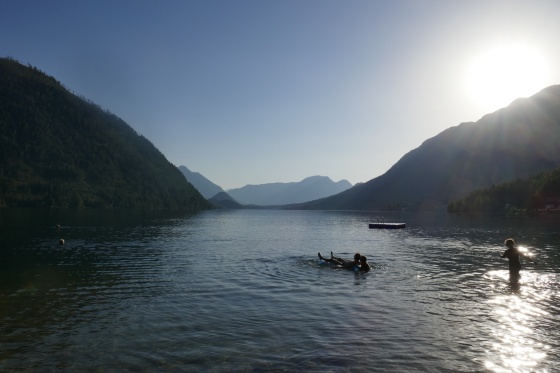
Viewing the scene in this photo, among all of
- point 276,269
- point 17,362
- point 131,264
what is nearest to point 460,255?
point 276,269

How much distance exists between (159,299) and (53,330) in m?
8.39

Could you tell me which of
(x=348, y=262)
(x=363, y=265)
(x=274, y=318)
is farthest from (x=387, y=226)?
(x=274, y=318)

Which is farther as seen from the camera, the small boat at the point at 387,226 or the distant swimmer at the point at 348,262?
the small boat at the point at 387,226

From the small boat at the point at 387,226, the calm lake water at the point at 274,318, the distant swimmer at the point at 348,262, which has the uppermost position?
the small boat at the point at 387,226

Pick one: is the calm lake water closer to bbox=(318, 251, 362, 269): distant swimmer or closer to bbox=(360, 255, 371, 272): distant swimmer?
bbox=(360, 255, 371, 272): distant swimmer

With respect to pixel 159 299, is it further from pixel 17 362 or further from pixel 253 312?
pixel 17 362

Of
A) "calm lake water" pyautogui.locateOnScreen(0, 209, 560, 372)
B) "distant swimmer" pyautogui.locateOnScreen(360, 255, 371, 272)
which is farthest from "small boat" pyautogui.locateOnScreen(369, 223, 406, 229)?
"distant swimmer" pyautogui.locateOnScreen(360, 255, 371, 272)

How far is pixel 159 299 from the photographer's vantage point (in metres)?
28.1

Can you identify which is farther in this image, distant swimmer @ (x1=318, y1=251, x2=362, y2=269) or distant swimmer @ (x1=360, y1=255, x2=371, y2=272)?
distant swimmer @ (x1=318, y1=251, x2=362, y2=269)

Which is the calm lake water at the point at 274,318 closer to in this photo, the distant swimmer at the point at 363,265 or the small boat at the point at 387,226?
the distant swimmer at the point at 363,265

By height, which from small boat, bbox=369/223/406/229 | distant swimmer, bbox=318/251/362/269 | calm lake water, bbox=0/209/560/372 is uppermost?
small boat, bbox=369/223/406/229

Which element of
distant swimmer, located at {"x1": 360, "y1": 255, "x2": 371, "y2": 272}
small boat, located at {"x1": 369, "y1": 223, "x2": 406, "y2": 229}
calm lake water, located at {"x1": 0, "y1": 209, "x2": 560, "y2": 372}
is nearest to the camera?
calm lake water, located at {"x1": 0, "y1": 209, "x2": 560, "y2": 372}

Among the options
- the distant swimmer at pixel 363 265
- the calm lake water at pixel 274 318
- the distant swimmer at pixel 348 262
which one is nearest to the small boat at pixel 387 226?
the calm lake water at pixel 274 318

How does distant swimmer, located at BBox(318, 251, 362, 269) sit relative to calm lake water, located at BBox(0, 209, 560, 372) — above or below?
above
